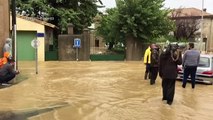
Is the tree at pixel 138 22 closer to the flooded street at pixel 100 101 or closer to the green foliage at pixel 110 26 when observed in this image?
the green foliage at pixel 110 26

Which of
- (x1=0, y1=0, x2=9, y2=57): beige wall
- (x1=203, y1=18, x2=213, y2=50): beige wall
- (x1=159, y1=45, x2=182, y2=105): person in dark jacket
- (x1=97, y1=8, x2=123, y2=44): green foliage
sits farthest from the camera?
(x1=203, y1=18, x2=213, y2=50): beige wall

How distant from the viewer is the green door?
3162 cm

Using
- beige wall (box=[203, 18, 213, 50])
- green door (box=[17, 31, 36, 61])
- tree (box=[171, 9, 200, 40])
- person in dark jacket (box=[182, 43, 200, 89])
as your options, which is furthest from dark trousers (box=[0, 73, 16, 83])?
beige wall (box=[203, 18, 213, 50])

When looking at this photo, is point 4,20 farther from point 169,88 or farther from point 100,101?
Result: point 169,88

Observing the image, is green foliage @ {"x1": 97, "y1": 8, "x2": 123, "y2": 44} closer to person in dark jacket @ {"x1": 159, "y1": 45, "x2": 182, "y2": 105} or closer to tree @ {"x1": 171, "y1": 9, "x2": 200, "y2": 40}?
tree @ {"x1": 171, "y1": 9, "x2": 200, "y2": 40}

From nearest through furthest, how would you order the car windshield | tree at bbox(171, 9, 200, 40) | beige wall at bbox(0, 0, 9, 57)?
the car windshield
beige wall at bbox(0, 0, 9, 57)
tree at bbox(171, 9, 200, 40)

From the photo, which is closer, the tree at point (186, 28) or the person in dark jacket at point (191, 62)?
the person in dark jacket at point (191, 62)

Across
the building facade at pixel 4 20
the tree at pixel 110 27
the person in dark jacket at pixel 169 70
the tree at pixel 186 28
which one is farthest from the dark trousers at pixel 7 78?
the tree at pixel 186 28

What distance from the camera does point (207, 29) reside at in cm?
6159

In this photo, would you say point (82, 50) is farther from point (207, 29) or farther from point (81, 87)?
point (207, 29)

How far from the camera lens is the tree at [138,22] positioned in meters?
32.5

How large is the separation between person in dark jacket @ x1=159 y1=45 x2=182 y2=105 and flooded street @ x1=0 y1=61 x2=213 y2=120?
0.37 metres

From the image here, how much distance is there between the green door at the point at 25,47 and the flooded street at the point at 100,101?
14.6 m

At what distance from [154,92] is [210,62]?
16.3 feet
